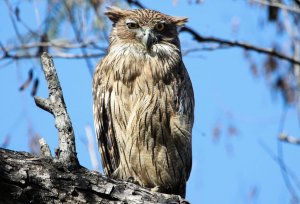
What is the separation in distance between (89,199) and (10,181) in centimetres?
39

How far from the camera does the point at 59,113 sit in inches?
104

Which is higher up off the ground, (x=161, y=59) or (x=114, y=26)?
(x=114, y=26)

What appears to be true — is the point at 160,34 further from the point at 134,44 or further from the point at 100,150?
the point at 100,150

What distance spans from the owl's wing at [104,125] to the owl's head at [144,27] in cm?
41

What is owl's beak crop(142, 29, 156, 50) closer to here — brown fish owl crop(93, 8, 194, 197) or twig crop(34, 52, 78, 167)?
brown fish owl crop(93, 8, 194, 197)

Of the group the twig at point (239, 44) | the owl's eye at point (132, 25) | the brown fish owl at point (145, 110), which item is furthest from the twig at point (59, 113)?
the twig at point (239, 44)

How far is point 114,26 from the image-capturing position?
4.63 m

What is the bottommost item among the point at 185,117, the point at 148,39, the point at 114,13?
the point at 185,117

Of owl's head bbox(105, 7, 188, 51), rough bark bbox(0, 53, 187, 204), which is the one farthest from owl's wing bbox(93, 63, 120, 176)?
rough bark bbox(0, 53, 187, 204)

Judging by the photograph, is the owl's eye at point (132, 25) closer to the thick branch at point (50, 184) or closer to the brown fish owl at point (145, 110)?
the brown fish owl at point (145, 110)

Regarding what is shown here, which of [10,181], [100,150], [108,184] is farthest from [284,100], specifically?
[10,181]

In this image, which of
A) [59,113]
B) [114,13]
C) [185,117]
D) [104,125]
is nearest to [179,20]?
[114,13]

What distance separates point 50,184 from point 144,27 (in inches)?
84.7

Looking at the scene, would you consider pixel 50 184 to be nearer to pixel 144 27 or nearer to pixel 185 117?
pixel 185 117
